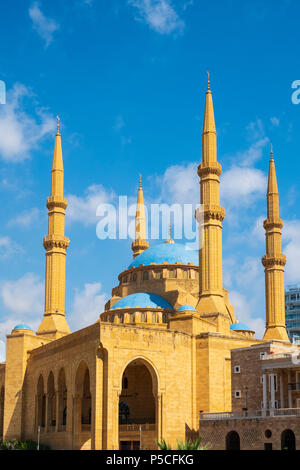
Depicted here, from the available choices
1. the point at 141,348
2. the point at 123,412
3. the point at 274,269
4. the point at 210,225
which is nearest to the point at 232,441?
the point at 141,348

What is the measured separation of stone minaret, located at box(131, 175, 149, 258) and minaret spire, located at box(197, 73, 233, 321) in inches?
732

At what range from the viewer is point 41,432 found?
5278 centimetres

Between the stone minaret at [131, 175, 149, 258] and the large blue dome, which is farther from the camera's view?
the stone minaret at [131, 175, 149, 258]

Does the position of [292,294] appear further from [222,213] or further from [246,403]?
[246,403]

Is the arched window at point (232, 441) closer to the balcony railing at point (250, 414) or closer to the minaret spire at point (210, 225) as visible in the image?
the balcony railing at point (250, 414)

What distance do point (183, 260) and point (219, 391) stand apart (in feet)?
49.9

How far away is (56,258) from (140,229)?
1648cm

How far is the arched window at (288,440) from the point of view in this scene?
39.0 meters

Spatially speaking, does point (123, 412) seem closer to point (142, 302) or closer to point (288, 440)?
point (142, 302)

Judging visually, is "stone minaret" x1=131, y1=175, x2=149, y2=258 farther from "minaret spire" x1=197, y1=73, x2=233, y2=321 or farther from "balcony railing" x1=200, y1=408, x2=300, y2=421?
"balcony railing" x1=200, y1=408, x2=300, y2=421

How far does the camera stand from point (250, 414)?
4219 centimetres

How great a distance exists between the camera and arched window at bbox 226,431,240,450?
4222cm

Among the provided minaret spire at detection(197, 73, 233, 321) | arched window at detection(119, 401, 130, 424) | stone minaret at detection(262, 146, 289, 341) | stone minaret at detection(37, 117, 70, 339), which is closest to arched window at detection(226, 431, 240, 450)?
arched window at detection(119, 401, 130, 424)
